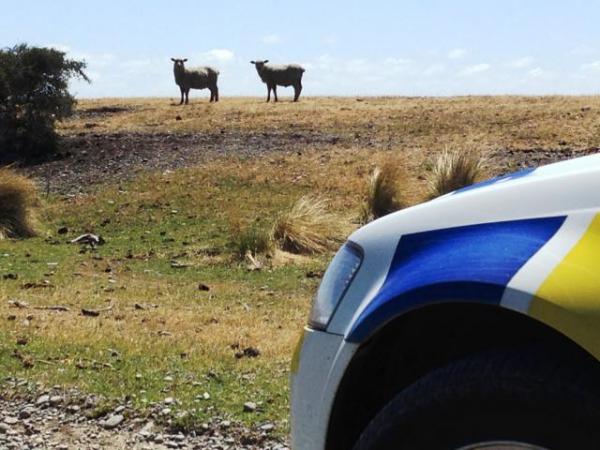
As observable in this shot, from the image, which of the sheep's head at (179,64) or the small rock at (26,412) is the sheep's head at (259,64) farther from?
the small rock at (26,412)

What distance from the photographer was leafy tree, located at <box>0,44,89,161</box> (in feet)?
74.4

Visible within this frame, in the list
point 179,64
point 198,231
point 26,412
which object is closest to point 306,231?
point 198,231

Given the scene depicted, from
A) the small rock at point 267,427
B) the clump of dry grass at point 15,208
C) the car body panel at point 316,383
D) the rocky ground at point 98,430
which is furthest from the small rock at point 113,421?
the clump of dry grass at point 15,208

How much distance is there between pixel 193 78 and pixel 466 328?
44451 mm

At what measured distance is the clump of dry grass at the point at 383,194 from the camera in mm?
15023

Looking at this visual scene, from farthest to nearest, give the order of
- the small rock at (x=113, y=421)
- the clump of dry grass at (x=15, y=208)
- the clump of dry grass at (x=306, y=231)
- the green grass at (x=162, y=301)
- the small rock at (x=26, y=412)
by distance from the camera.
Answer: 1. the clump of dry grass at (x=15, y=208)
2. the clump of dry grass at (x=306, y=231)
3. the green grass at (x=162, y=301)
4. the small rock at (x=26, y=412)
5. the small rock at (x=113, y=421)

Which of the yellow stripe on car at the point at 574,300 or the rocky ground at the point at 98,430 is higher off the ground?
the yellow stripe on car at the point at 574,300

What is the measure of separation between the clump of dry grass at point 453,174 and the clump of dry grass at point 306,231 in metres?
2.40

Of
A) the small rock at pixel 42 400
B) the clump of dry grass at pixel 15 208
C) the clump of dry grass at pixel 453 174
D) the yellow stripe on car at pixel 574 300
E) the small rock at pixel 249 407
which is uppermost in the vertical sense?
the yellow stripe on car at pixel 574 300

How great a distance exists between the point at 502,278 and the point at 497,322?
11.6 inches

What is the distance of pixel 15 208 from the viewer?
1479 cm

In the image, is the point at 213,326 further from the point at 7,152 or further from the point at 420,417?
the point at 7,152

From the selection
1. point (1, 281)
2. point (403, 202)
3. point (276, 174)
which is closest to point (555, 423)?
point (1, 281)

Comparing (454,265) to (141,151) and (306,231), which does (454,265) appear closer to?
(306,231)
